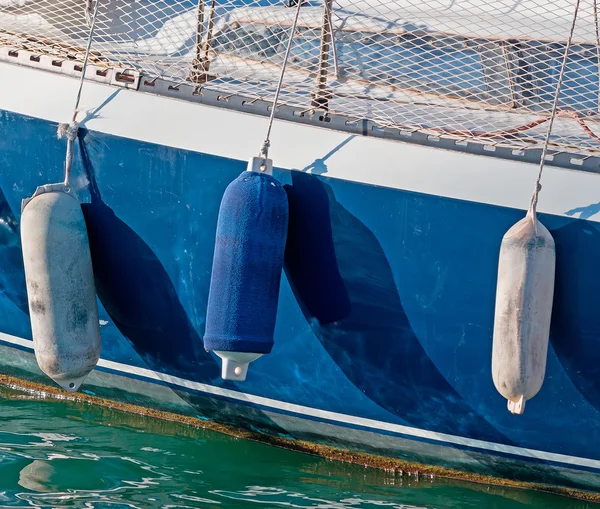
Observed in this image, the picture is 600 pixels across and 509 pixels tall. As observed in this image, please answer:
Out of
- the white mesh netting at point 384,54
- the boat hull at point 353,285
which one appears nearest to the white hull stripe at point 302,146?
the boat hull at point 353,285

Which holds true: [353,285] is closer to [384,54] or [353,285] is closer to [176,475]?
[176,475]

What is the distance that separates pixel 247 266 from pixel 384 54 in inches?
53.1

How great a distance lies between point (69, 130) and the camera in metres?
4.14

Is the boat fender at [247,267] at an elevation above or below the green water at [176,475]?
above

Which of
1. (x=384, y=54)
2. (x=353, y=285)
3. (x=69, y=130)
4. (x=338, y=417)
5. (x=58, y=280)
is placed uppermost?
(x=384, y=54)

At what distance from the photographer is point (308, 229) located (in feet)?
13.0

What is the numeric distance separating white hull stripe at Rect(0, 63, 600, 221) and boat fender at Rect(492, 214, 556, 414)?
0.20 meters

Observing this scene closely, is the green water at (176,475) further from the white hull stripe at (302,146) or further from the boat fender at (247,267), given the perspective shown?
the white hull stripe at (302,146)

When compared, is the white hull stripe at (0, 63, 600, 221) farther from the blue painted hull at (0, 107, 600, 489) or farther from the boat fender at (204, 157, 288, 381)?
the boat fender at (204, 157, 288, 381)

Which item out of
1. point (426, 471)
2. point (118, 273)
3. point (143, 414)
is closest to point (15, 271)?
point (118, 273)

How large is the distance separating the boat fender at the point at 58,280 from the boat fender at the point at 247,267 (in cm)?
62

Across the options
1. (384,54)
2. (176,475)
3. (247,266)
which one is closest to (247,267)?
(247,266)

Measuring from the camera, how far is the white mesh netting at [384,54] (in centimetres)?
414

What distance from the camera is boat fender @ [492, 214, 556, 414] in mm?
3572
